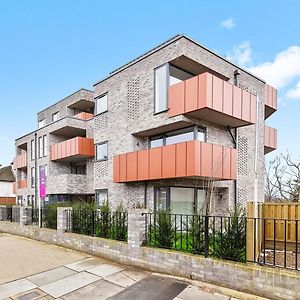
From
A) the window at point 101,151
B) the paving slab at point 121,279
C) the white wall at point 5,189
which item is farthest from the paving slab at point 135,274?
the white wall at point 5,189

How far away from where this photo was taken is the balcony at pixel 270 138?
1585 cm

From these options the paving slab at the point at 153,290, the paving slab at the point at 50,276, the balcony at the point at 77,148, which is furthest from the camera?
the balcony at the point at 77,148

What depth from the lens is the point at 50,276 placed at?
23.0 feet

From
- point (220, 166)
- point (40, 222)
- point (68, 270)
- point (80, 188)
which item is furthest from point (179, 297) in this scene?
point (80, 188)

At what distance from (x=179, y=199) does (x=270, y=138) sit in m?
7.49

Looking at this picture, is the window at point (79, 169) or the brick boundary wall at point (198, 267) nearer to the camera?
the brick boundary wall at point (198, 267)

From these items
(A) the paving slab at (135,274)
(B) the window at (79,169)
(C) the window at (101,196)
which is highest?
(B) the window at (79,169)

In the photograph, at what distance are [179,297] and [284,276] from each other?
2.04 meters

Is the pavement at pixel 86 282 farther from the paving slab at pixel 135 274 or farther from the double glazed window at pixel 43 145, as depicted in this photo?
the double glazed window at pixel 43 145

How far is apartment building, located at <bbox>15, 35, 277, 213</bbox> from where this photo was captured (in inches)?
425

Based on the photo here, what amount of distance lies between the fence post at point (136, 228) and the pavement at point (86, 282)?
26.7 inches

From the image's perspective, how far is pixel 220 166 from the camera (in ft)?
36.2

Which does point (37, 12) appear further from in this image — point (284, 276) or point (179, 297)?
point (284, 276)

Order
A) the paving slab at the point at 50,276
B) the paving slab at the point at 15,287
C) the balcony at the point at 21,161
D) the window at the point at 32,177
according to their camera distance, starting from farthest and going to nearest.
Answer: the balcony at the point at 21,161, the window at the point at 32,177, the paving slab at the point at 50,276, the paving slab at the point at 15,287
